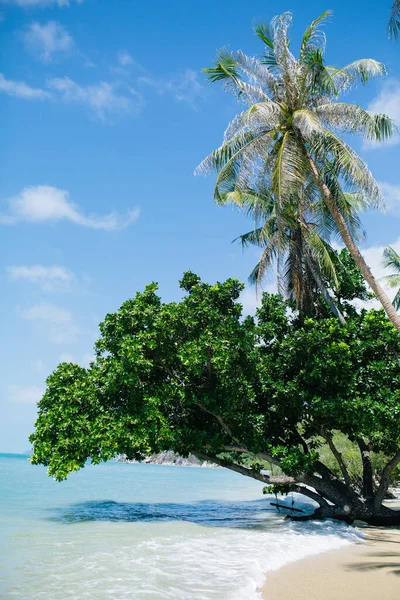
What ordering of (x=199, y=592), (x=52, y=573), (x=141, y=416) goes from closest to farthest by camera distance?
(x=199, y=592)
(x=52, y=573)
(x=141, y=416)

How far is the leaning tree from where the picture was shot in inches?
523

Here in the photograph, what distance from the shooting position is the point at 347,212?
13.1m

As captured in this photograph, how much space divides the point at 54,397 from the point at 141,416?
10.3ft

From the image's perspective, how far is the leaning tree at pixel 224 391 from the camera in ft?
43.6

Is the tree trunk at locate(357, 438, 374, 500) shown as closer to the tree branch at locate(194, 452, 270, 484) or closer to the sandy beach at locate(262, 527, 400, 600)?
the tree branch at locate(194, 452, 270, 484)

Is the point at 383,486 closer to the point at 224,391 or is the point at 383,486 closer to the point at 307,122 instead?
the point at 224,391

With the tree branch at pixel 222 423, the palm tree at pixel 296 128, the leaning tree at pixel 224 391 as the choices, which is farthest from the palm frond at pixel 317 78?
the tree branch at pixel 222 423

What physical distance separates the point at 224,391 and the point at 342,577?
253 inches

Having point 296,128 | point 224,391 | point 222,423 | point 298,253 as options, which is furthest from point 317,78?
point 222,423

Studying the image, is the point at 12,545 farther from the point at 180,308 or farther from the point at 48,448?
the point at 180,308

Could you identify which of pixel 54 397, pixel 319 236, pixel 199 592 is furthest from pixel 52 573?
pixel 319 236

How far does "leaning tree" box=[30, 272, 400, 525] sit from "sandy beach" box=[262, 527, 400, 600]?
13.7 ft

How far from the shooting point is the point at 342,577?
25.4 feet

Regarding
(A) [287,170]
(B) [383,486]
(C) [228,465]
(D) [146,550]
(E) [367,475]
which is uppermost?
(A) [287,170]
